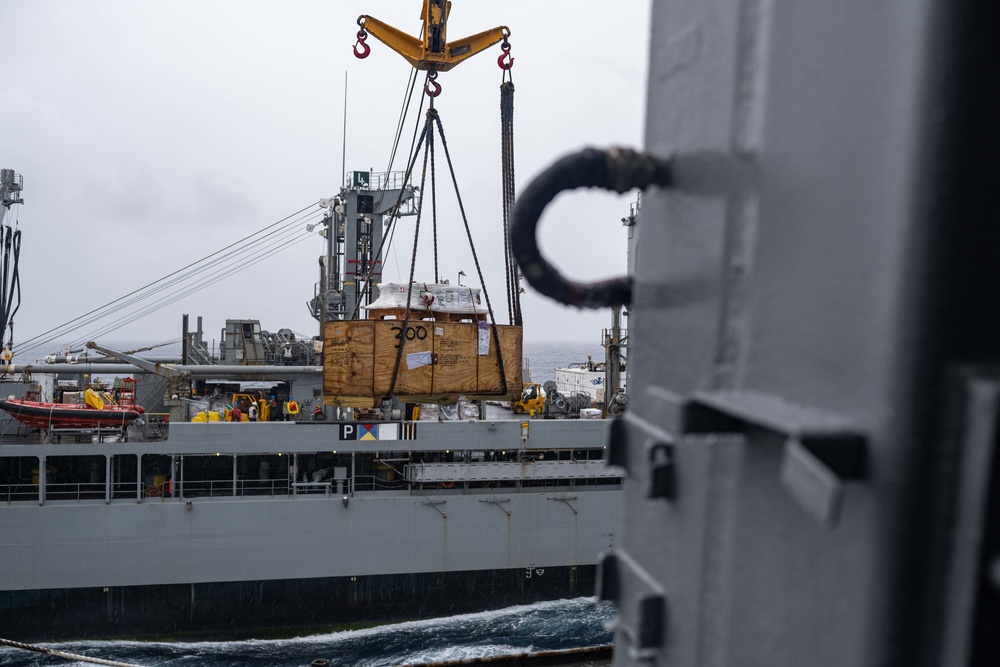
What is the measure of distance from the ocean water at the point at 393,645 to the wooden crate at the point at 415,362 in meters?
7.09

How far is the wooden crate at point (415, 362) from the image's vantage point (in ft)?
28.4

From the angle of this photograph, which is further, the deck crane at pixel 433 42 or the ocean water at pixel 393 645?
the ocean water at pixel 393 645

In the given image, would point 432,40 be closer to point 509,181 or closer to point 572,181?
point 509,181

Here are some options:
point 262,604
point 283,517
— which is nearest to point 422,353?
point 283,517

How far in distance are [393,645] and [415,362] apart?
8.60 m

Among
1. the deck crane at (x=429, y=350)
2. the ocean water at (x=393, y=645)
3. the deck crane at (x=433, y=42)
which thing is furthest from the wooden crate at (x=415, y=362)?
the ocean water at (x=393, y=645)

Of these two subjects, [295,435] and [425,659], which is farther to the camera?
[295,435]

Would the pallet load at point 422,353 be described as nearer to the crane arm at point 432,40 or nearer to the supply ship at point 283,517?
the crane arm at point 432,40

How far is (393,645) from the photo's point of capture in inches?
579

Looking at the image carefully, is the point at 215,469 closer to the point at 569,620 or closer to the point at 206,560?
the point at 206,560

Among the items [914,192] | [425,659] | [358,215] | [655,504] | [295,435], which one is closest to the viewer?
[914,192]

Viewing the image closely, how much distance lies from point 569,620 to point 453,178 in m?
10.8

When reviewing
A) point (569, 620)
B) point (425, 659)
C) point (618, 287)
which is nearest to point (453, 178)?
point (618, 287)

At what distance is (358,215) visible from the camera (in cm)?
2009
